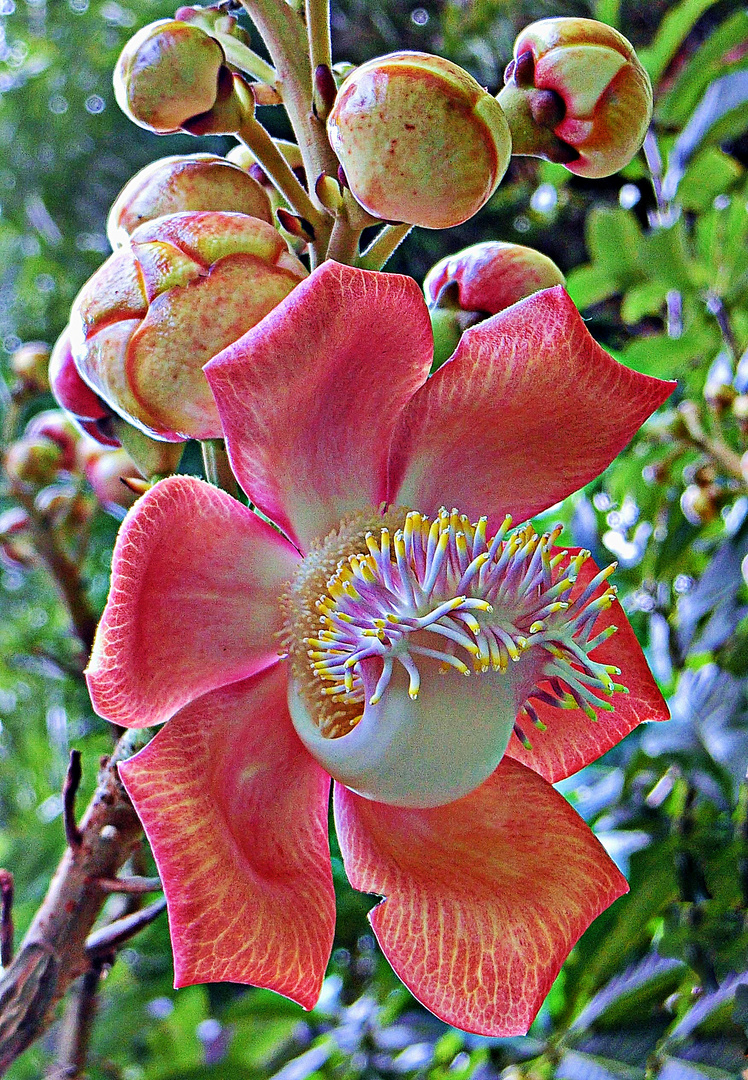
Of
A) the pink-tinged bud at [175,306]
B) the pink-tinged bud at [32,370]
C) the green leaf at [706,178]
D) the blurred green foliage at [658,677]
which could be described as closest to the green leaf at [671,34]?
the blurred green foliage at [658,677]

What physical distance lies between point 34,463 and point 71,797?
460 millimetres

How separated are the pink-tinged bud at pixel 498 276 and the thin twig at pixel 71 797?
0.25 metres

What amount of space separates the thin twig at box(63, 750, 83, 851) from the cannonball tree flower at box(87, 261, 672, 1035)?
46mm

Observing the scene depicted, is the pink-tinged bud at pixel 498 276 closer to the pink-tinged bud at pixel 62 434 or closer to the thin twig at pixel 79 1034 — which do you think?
the thin twig at pixel 79 1034

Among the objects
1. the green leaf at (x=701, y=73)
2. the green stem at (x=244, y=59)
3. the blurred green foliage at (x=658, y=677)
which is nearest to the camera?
the green stem at (x=244, y=59)

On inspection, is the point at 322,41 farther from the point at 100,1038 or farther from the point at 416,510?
the point at 100,1038

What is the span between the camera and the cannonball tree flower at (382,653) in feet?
1.13

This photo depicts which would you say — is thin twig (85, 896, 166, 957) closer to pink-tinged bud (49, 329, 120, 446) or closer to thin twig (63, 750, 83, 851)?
thin twig (63, 750, 83, 851)

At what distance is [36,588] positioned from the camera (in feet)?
4.95

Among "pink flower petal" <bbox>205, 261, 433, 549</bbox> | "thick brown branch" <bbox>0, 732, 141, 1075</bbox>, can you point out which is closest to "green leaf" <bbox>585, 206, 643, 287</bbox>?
"pink flower petal" <bbox>205, 261, 433, 549</bbox>

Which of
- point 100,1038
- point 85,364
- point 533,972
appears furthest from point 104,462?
point 100,1038

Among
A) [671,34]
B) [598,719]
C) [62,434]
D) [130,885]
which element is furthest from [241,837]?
[671,34]

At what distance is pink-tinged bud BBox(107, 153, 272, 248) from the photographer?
0.38 metres

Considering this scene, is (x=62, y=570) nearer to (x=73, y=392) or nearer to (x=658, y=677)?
(x=73, y=392)
